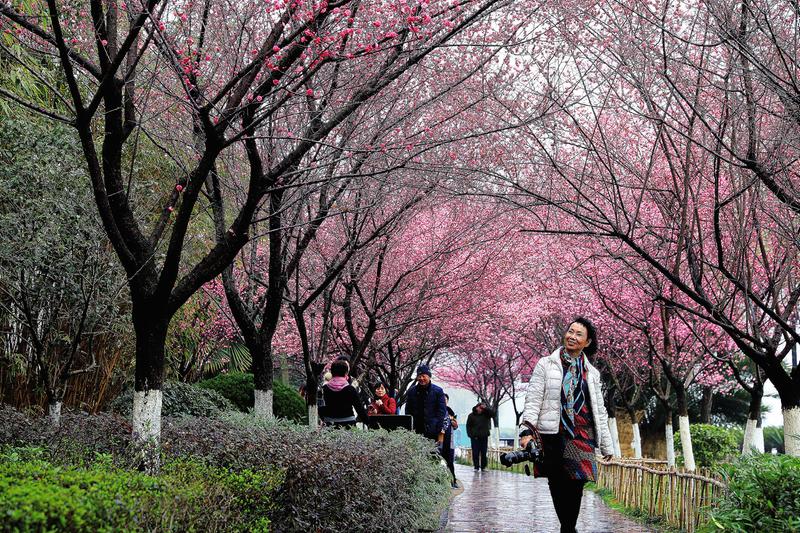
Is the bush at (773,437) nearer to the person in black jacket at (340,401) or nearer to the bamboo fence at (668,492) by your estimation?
the bamboo fence at (668,492)

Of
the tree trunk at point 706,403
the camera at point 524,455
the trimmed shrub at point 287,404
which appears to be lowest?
the camera at point 524,455

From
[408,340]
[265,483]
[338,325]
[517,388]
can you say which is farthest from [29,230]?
[517,388]

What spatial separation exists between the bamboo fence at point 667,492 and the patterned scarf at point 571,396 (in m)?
1.47

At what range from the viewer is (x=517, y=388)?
42188 mm

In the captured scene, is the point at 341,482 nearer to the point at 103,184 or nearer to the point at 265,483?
the point at 265,483

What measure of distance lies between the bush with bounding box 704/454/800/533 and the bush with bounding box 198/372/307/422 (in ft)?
40.0

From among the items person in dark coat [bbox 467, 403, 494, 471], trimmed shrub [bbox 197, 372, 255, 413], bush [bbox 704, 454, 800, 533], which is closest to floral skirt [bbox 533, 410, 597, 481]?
bush [bbox 704, 454, 800, 533]

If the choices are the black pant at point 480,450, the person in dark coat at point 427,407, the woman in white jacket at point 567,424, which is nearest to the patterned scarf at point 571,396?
the woman in white jacket at point 567,424

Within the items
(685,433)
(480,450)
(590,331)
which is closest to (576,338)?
(590,331)

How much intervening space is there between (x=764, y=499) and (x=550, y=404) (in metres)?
1.96

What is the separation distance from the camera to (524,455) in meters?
6.98

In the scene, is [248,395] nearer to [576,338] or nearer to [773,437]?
[576,338]

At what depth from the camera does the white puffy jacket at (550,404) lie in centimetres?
717

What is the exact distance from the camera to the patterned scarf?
23.5ft
